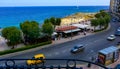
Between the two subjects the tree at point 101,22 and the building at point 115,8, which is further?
the building at point 115,8

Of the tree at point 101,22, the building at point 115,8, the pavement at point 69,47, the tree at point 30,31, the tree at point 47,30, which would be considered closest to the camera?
the pavement at point 69,47

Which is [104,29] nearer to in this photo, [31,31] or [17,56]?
[31,31]

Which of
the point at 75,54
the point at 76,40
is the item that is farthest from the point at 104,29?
the point at 75,54

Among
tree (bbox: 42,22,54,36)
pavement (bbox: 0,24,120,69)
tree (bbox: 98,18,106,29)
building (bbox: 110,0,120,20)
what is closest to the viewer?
pavement (bbox: 0,24,120,69)

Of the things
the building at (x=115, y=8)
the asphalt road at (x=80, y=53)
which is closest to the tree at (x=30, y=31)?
the asphalt road at (x=80, y=53)

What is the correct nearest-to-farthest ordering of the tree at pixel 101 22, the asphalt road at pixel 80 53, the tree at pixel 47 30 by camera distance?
the asphalt road at pixel 80 53 < the tree at pixel 47 30 < the tree at pixel 101 22

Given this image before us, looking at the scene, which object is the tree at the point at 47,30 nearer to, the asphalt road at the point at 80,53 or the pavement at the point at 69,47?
the pavement at the point at 69,47

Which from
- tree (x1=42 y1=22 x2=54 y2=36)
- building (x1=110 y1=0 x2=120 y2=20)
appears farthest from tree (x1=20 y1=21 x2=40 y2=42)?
building (x1=110 y1=0 x2=120 y2=20)

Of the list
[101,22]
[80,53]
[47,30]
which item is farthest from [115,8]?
[80,53]

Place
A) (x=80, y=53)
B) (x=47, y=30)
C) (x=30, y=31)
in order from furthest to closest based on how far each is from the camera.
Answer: (x=47, y=30) < (x=30, y=31) < (x=80, y=53)

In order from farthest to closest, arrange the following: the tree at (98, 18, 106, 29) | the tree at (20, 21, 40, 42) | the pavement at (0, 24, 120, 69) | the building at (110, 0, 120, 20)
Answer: the building at (110, 0, 120, 20) < the tree at (98, 18, 106, 29) < the tree at (20, 21, 40, 42) < the pavement at (0, 24, 120, 69)

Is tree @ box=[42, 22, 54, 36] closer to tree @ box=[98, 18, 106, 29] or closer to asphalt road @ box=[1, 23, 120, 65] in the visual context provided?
asphalt road @ box=[1, 23, 120, 65]

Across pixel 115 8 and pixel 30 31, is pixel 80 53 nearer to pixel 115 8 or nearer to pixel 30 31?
pixel 30 31

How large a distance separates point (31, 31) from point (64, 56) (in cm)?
1012
